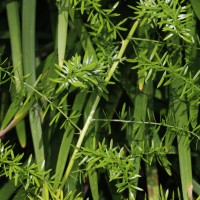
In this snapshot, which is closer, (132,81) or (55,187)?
(55,187)

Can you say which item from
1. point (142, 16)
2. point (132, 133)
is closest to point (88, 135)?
point (132, 133)

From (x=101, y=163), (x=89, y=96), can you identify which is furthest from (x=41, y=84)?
(x=101, y=163)

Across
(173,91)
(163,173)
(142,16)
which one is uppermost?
(142,16)

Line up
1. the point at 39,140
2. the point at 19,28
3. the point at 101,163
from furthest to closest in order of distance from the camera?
the point at 19,28, the point at 39,140, the point at 101,163

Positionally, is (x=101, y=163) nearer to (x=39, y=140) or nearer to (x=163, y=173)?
(x=39, y=140)

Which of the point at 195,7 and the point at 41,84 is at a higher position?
the point at 195,7

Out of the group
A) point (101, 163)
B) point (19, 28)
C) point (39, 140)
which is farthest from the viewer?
point (19, 28)
